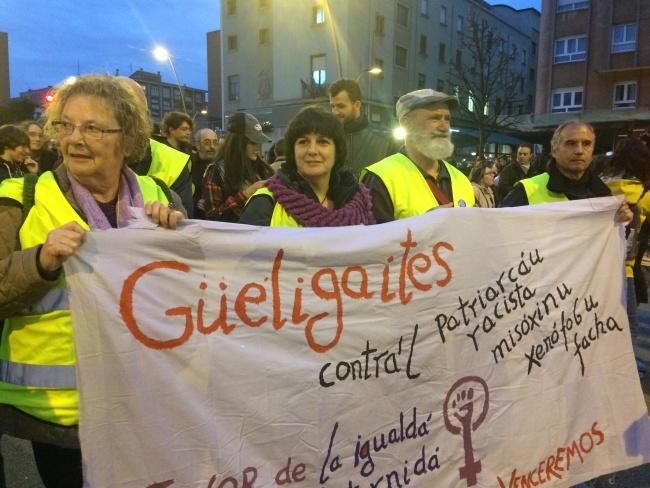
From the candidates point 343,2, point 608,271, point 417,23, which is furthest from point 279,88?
point 608,271

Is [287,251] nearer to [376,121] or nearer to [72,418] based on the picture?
[72,418]

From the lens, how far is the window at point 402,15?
35.8 m

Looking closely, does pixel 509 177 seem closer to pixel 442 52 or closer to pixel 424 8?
pixel 424 8

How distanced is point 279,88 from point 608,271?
34257 mm

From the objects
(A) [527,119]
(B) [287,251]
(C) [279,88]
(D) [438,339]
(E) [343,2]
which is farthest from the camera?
(C) [279,88]

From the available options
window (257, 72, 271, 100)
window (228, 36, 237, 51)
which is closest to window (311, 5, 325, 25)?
window (257, 72, 271, 100)

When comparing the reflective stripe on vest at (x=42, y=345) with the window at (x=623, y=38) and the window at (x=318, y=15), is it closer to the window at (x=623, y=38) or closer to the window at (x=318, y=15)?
the window at (x=623, y=38)

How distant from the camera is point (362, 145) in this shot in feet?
13.5

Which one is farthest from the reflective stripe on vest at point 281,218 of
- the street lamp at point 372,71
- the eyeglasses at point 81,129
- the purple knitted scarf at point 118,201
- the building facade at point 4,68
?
the building facade at point 4,68

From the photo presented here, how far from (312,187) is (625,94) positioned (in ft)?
105

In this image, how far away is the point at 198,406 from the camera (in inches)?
72.7

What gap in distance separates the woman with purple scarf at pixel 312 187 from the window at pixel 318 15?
33303 millimetres

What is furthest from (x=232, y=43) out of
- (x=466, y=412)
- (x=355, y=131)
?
(x=466, y=412)

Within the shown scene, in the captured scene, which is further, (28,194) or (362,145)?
(362,145)
